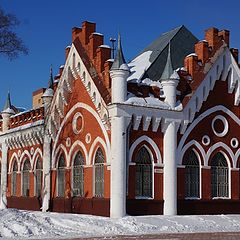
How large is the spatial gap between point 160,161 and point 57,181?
691cm

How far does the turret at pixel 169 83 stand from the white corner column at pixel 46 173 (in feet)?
27.7

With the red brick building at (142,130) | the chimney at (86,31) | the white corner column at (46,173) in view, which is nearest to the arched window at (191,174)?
the red brick building at (142,130)

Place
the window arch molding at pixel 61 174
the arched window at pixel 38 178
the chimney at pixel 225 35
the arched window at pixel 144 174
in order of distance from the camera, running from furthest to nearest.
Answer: the arched window at pixel 38 178 → the window arch molding at pixel 61 174 → the chimney at pixel 225 35 → the arched window at pixel 144 174

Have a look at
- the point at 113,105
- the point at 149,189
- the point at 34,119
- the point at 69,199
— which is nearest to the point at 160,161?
the point at 149,189

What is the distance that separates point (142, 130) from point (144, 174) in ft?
6.63

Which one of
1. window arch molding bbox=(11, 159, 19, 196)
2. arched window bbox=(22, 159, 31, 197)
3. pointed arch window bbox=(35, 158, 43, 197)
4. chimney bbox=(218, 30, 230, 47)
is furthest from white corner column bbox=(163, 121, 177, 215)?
window arch molding bbox=(11, 159, 19, 196)

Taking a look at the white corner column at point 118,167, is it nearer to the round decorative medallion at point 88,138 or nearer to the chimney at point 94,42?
the round decorative medallion at point 88,138

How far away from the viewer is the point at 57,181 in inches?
1190

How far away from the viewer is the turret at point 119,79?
24500 mm

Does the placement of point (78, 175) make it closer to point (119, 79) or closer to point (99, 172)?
point (99, 172)

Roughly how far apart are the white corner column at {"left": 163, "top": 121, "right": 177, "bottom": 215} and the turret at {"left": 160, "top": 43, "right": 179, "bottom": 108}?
106cm

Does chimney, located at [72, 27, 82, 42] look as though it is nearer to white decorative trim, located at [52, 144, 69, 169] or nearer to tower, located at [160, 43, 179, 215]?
tower, located at [160, 43, 179, 215]

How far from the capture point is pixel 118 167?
79.6 ft

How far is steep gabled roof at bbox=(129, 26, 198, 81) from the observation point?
28828 millimetres
